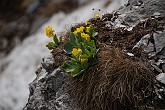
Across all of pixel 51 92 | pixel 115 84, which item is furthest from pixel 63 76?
pixel 115 84

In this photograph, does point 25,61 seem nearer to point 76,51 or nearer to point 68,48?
point 68,48

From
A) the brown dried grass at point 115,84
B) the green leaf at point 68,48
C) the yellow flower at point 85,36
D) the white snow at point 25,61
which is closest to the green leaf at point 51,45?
the green leaf at point 68,48

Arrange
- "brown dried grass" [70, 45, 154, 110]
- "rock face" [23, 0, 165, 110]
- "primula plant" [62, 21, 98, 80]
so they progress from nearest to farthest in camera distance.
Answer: "brown dried grass" [70, 45, 154, 110] < "primula plant" [62, 21, 98, 80] < "rock face" [23, 0, 165, 110]

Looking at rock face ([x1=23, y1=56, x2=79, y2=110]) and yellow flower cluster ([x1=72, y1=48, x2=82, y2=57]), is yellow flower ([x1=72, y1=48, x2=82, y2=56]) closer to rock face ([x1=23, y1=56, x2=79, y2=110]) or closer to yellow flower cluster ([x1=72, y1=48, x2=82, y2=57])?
yellow flower cluster ([x1=72, y1=48, x2=82, y2=57])

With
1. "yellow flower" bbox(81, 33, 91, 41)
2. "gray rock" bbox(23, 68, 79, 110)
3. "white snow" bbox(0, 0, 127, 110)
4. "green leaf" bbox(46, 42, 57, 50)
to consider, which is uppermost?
"white snow" bbox(0, 0, 127, 110)

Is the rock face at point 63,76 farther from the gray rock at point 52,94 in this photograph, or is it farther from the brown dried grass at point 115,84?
the brown dried grass at point 115,84

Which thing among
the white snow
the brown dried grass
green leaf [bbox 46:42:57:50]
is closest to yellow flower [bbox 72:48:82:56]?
the brown dried grass
